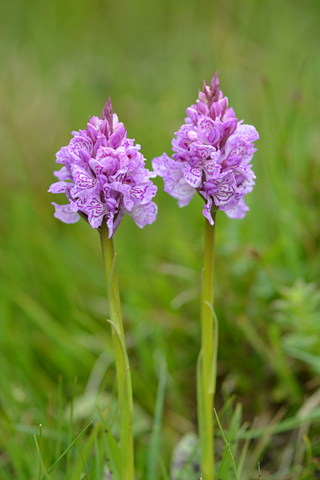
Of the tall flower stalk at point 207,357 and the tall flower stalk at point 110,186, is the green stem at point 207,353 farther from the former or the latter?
the tall flower stalk at point 110,186

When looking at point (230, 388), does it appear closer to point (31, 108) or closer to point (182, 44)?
point (31, 108)

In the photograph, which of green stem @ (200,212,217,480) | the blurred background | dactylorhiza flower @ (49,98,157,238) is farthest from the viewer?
the blurred background

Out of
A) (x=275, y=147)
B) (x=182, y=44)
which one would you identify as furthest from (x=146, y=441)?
(x=182, y=44)

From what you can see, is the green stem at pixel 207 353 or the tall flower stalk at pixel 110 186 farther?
the green stem at pixel 207 353

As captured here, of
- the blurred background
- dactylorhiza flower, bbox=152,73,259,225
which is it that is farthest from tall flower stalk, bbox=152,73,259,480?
the blurred background

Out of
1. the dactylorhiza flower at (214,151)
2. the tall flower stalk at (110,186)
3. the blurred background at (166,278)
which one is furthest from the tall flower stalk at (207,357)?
the blurred background at (166,278)

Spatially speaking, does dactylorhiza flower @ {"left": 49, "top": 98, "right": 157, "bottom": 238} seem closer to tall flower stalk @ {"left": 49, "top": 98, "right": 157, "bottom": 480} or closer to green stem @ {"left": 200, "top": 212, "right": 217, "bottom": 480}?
tall flower stalk @ {"left": 49, "top": 98, "right": 157, "bottom": 480}
